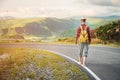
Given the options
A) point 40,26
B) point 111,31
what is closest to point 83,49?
point 111,31

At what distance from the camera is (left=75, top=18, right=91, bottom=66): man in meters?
8.62

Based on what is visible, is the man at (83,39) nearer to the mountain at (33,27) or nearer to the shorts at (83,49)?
the shorts at (83,49)

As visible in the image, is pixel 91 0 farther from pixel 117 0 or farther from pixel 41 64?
pixel 41 64

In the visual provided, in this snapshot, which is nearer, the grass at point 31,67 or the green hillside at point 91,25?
the grass at point 31,67

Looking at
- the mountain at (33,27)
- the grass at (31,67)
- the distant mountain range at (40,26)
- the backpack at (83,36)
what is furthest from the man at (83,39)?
the grass at (31,67)

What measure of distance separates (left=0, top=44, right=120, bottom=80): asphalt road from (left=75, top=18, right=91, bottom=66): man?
25 centimetres

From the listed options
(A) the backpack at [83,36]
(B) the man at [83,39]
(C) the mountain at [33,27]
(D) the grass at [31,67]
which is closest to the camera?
(D) the grass at [31,67]

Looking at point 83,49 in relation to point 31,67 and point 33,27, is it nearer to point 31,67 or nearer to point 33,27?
point 33,27

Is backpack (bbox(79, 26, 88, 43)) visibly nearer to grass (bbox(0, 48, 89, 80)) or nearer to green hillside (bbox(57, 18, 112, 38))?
green hillside (bbox(57, 18, 112, 38))

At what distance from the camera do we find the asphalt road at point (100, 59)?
8370 mm

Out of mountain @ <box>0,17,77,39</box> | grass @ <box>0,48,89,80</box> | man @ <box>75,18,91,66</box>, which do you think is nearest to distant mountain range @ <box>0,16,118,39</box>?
mountain @ <box>0,17,77,39</box>

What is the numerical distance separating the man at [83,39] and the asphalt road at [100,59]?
0.25 metres

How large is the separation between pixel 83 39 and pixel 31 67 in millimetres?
1561

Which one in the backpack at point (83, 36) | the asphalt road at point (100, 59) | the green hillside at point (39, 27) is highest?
the green hillside at point (39, 27)
